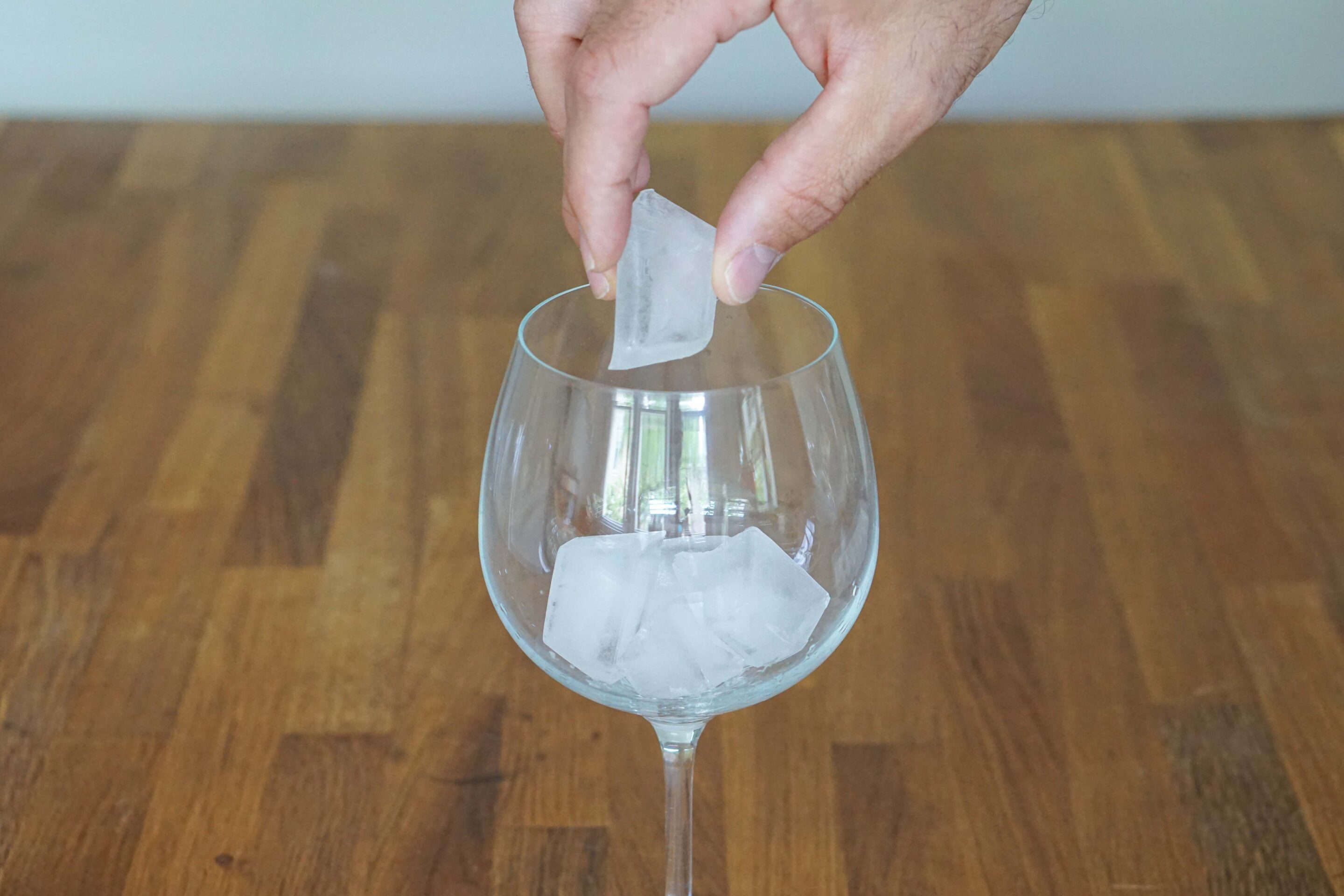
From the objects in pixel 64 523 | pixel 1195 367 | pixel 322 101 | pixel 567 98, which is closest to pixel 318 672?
pixel 64 523

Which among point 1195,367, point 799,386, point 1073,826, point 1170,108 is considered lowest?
point 1170,108

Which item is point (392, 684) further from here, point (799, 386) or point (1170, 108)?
point (1170, 108)

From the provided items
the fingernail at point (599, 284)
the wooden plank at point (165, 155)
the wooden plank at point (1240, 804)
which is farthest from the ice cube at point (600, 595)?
the wooden plank at point (165, 155)

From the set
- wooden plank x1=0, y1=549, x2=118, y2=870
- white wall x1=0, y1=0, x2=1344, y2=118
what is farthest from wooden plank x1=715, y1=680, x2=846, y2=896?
white wall x1=0, y1=0, x2=1344, y2=118

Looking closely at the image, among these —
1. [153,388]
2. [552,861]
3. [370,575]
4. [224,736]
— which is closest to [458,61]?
[153,388]

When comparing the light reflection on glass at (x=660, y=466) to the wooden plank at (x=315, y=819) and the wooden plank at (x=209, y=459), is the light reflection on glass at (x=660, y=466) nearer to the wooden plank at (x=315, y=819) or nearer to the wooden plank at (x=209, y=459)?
the wooden plank at (x=315, y=819)

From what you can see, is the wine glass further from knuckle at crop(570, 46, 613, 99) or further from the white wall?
the white wall

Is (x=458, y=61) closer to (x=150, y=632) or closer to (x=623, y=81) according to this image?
(x=150, y=632)

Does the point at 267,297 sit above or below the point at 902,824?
below
